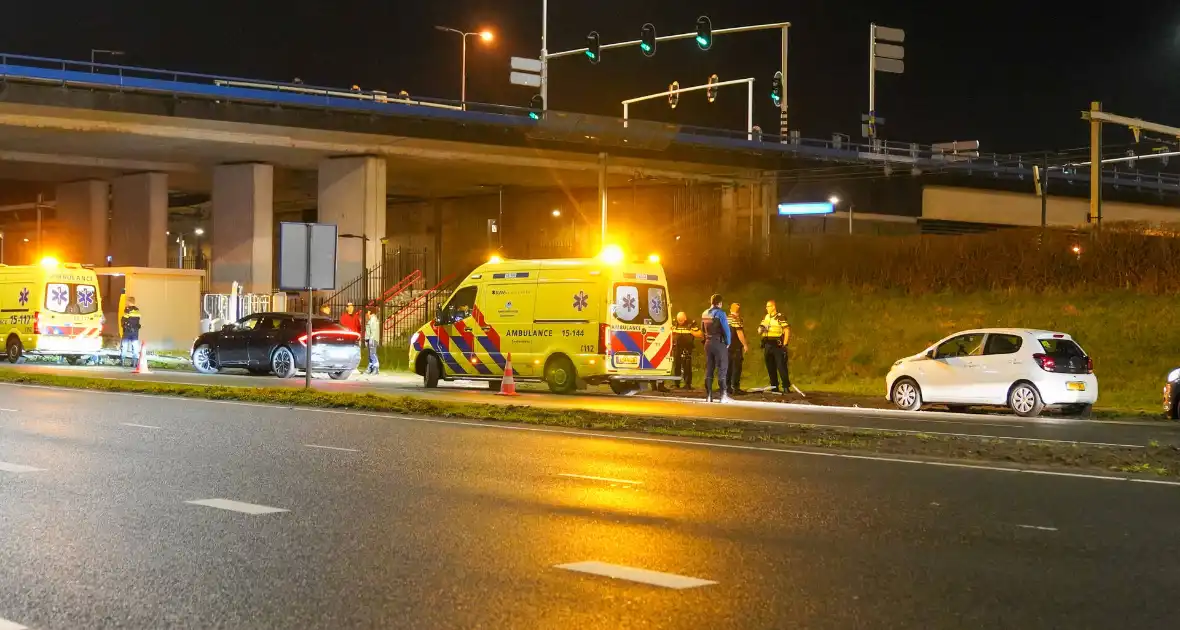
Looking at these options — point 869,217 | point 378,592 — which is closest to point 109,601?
point 378,592

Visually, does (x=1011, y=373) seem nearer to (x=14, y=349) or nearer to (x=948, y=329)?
(x=948, y=329)

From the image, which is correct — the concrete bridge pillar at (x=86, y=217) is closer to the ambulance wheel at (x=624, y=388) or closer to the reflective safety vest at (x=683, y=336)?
the reflective safety vest at (x=683, y=336)

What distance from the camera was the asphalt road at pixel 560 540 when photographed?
6.20 m

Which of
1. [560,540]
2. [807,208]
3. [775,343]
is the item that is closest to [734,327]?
[775,343]

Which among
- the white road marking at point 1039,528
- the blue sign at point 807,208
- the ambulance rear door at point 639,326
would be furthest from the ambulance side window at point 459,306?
the blue sign at point 807,208

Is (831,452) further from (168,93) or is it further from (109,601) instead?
(168,93)

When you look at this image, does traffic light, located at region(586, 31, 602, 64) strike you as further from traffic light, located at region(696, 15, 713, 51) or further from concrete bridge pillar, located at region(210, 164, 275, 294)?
concrete bridge pillar, located at region(210, 164, 275, 294)

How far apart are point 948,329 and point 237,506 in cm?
2276

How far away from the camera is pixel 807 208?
170 feet

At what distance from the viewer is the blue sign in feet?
170

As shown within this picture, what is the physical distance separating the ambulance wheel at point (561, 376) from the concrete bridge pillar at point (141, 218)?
32512 mm

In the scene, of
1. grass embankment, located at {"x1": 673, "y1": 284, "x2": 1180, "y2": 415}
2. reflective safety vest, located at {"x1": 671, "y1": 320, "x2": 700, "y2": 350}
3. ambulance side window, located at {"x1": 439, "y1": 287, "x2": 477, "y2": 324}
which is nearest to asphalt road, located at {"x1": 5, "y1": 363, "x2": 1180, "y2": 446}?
ambulance side window, located at {"x1": 439, "y1": 287, "x2": 477, "y2": 324}

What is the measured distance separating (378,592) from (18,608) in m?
1.62

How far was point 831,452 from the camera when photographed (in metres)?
13.6
